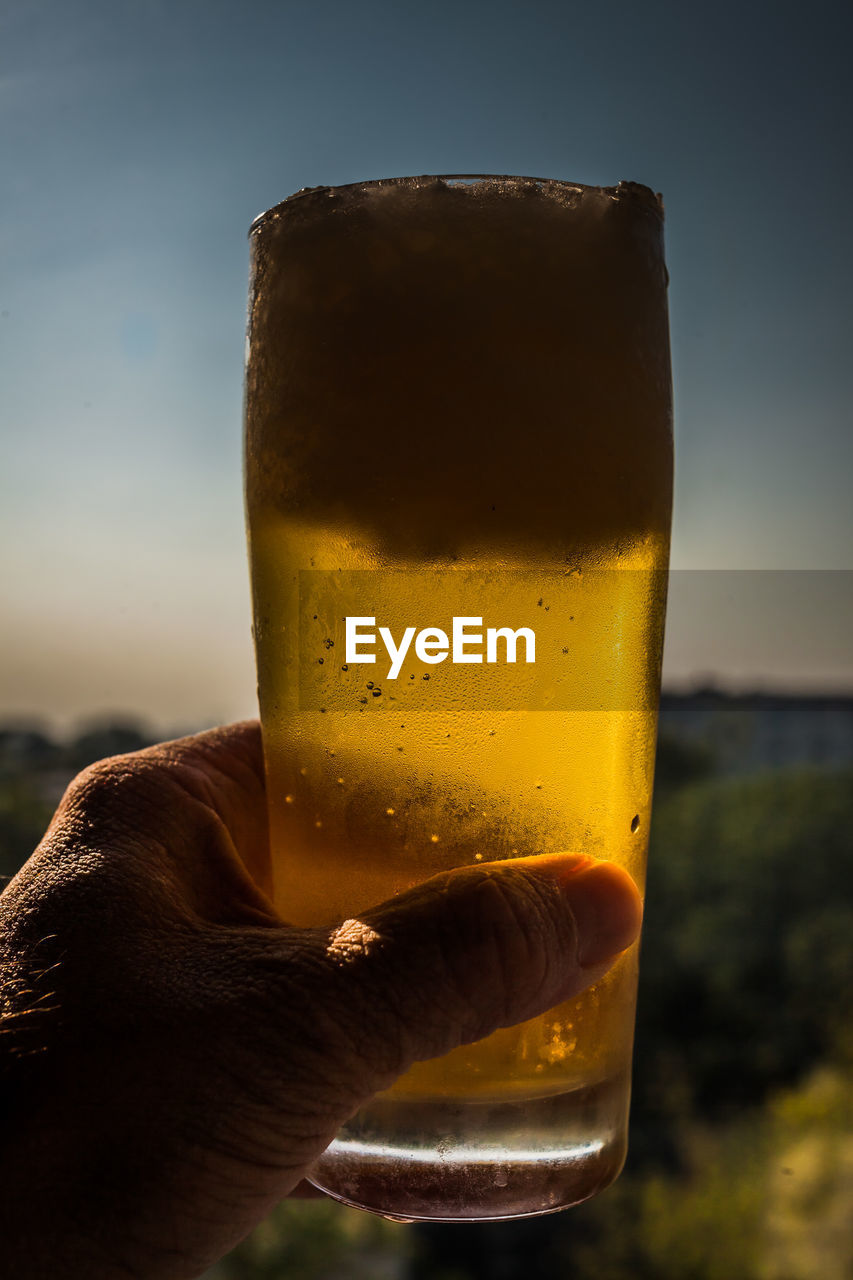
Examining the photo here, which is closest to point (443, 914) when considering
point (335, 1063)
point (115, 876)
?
point (335, 1063)

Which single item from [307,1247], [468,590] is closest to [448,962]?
[468,590]

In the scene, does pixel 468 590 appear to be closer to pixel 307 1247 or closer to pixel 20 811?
pixel 20 811

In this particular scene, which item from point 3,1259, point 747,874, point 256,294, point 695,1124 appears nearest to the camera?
point 3,1259

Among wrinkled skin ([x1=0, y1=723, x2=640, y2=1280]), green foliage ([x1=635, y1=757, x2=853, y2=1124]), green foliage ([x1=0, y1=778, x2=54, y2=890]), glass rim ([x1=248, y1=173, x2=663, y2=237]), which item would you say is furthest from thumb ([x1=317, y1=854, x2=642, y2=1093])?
green foliage ([x1=635, y1=757, x2=853, y2=1124])

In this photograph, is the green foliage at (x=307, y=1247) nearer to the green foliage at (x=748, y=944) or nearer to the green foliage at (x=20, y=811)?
the green foliage at (x=748, y=944)

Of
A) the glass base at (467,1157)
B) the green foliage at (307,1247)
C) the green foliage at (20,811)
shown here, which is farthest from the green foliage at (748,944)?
the glass base at (467,1157)

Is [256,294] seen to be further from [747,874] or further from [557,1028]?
[747,874]
